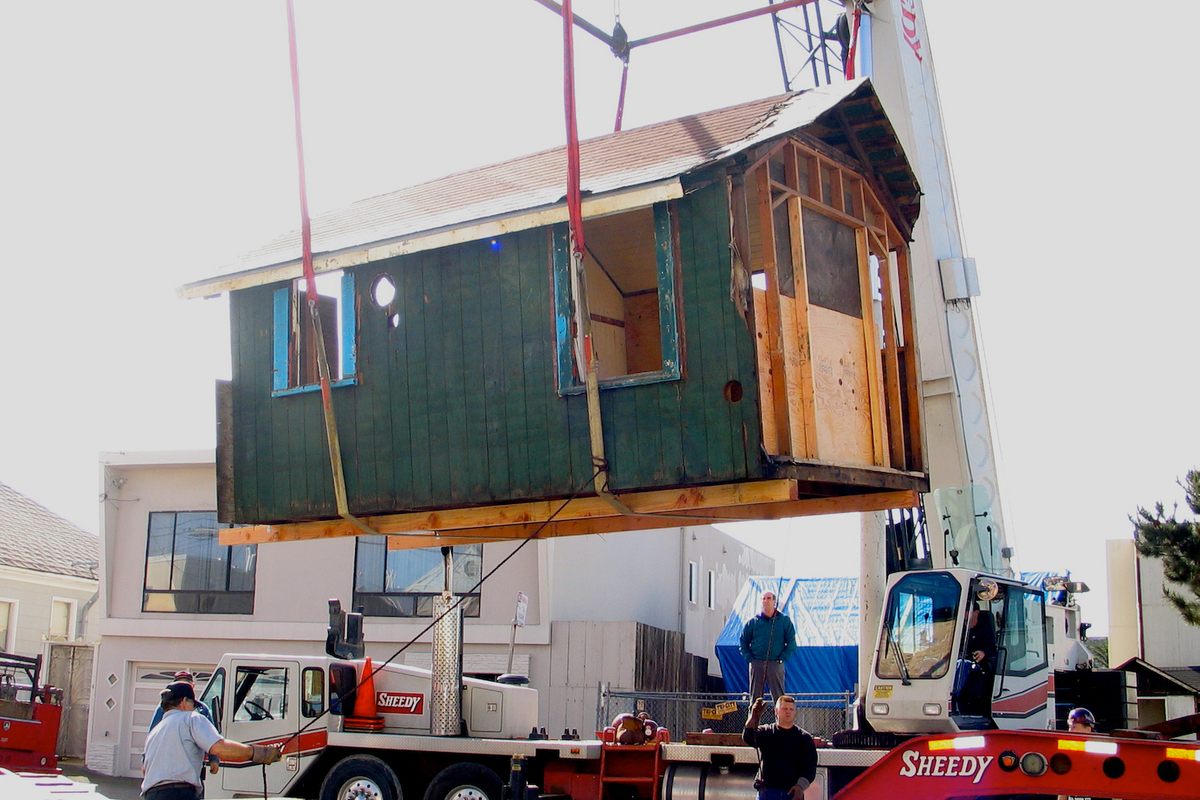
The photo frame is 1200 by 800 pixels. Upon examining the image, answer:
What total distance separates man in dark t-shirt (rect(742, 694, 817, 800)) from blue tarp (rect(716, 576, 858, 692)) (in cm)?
943

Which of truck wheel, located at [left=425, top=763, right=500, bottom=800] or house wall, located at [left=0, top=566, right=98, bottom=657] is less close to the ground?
house wall, located at [left=0, top=566, right=98, bottom=657]

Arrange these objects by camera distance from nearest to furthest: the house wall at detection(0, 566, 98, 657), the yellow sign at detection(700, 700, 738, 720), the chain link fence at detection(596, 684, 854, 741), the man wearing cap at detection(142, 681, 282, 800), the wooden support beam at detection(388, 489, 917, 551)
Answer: the man wearing cap at detection(142, 681, 282, 800)
the wooden support beam at detection(388, 489, 917, 551)
the yellow sign at detection(700, 700, 738, 720)
the chain link fence at detection(596, 684, 854, 741)
the house wall at detection(0, 566, 98, 657)

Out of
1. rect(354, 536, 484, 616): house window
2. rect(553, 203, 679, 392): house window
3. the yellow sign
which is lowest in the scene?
the yellow sign

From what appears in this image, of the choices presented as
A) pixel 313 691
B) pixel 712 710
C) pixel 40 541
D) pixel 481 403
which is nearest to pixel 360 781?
pixel 313 691

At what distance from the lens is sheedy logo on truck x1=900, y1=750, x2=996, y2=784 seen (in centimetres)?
970

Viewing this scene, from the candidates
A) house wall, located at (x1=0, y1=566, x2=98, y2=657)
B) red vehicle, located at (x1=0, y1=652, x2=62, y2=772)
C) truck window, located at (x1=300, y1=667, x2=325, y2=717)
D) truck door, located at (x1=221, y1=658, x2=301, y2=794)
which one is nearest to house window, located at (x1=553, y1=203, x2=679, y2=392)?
truck window, located at (x1=300, y1=667, x2=325, y2=717)

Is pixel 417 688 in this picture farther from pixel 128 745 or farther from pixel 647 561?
pixel 128 745

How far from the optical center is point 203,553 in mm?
25156

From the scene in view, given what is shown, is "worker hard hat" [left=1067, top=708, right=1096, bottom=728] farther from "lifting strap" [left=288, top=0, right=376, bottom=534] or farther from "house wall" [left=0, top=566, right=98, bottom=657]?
"house wall" [left=0, top=566, right=98, bottom=657]

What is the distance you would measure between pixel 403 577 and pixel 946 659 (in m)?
13.3

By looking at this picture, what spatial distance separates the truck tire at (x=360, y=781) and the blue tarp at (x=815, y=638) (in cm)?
794

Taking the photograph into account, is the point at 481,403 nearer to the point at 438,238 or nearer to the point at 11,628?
the point at 438,238

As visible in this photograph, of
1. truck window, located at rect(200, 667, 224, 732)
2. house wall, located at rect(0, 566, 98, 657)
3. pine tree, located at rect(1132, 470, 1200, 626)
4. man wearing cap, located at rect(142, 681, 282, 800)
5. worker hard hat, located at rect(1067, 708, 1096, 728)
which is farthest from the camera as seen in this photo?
house wall, located at rect(0, 566, 98, 657)

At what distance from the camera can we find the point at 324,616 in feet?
76.9
